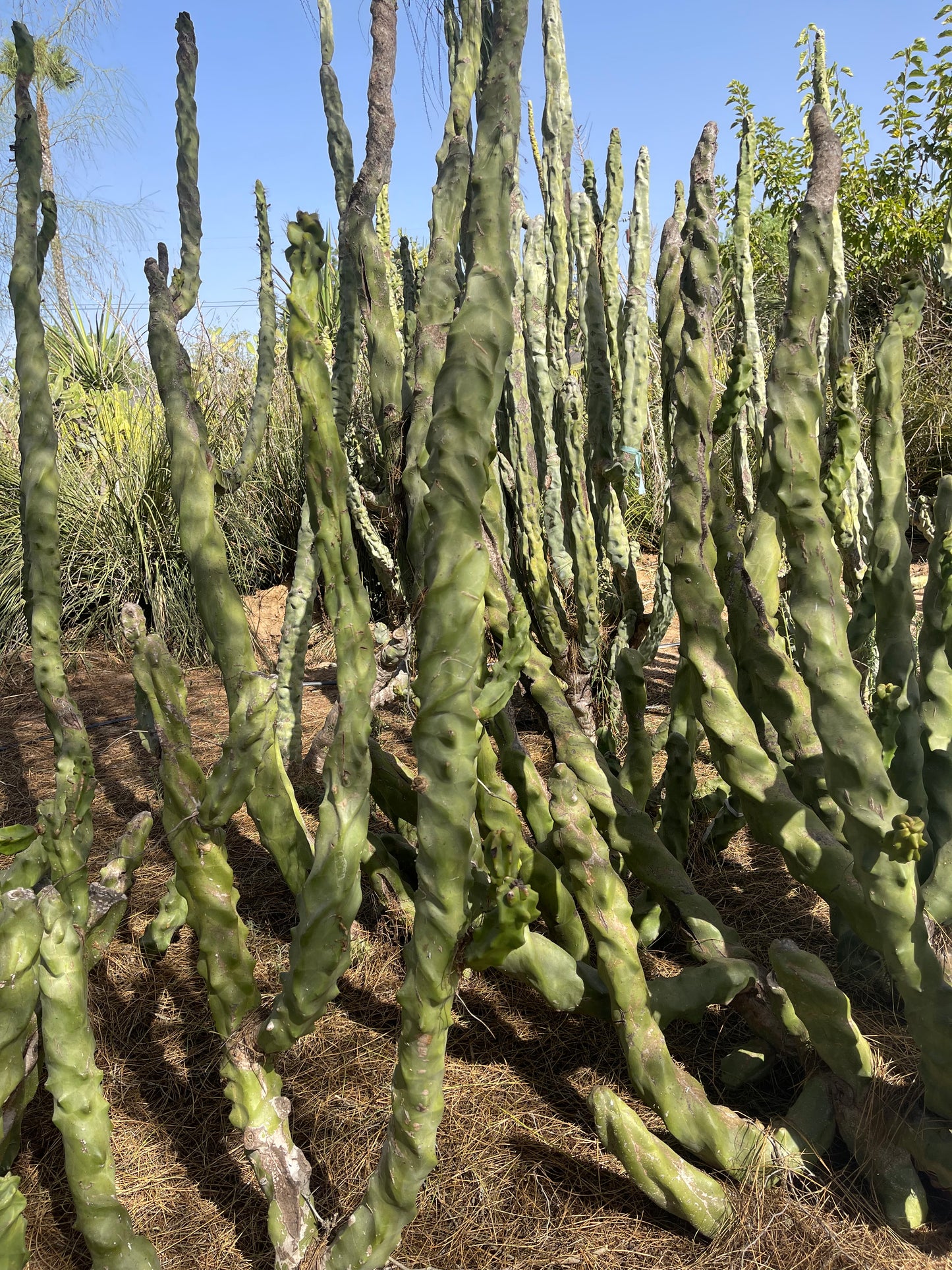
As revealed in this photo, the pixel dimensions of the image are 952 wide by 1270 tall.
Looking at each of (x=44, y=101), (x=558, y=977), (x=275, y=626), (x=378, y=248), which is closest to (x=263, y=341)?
(x=378, y=248)

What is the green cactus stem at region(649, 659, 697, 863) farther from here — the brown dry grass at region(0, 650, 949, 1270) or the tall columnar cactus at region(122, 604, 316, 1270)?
the tall columnar cactus at region(122, 604, 316, 1270)

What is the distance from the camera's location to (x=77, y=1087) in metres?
1.21

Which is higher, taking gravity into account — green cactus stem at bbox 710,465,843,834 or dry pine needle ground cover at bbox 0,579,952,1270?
green cactus stem at bbox 710,465,843,834

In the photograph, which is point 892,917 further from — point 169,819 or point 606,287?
point 606,287

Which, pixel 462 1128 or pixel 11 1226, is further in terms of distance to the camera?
pixel 462 1128

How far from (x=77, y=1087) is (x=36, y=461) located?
4.15 feet

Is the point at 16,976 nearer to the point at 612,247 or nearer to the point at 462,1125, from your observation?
the point at 462,1125

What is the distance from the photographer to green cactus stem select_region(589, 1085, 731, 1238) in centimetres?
136

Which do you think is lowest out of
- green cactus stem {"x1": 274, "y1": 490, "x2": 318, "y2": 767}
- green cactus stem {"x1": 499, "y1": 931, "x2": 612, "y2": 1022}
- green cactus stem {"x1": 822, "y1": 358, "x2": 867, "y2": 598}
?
green cactus stem {"x1": 499, "y1": 931, "x2": 612, "y2": 1022}

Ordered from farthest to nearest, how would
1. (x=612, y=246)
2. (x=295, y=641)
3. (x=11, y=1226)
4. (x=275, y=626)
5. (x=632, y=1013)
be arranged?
(x=275, y=626), (x=612, y=246), (x=295, y=641), (x=632, y=1013), (x=11, y=1226)

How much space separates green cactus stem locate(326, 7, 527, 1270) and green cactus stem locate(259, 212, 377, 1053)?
13cm

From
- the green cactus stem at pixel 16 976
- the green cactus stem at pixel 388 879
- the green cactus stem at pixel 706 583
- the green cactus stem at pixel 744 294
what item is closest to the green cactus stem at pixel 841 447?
the green cactus stem at pixel 744 294

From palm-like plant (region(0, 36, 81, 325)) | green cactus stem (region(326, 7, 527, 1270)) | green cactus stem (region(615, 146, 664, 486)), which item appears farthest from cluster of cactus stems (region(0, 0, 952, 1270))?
palm-like plant (region(0, 36, 81, 325))

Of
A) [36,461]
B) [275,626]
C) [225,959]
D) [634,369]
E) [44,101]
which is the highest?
[44,101]
